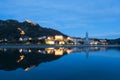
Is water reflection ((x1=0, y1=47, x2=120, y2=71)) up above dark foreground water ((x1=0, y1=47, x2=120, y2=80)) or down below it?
above

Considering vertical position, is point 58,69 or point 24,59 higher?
point 24,59

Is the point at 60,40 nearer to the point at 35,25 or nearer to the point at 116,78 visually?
the point at 35,25

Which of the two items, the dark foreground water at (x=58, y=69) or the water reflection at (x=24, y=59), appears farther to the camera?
the water reflection at (x=24, y=59)

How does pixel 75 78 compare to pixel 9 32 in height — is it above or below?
below

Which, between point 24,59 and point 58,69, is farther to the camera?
point 24,59

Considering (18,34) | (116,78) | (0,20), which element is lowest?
(116,78)

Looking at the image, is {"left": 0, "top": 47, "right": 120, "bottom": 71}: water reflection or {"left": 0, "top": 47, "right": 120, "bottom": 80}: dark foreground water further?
{"left": 0, "top": 47, "right": 120, "bottom": 71}: water reflection

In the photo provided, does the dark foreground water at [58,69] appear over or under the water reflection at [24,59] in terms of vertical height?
under

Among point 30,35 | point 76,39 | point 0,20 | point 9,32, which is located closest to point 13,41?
point 9,32

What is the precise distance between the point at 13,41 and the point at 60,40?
40.6m

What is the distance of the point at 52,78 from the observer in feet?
44.7

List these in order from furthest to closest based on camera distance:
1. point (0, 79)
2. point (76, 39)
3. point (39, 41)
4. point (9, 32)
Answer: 1. point (76, 39)
2. point (39, 41)
3. point (9, 32)
4. point (0, 79)

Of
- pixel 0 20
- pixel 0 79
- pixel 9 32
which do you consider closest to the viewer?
pixel 0 79

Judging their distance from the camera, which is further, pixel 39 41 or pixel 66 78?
pixel 39 41
